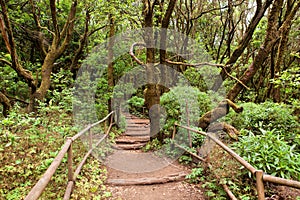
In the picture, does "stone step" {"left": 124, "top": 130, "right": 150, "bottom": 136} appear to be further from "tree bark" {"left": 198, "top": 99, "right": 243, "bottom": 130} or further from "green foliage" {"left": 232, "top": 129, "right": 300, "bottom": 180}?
"green foliage" {"left": 232, "top": 129, "right": 300, "bottom": 180}

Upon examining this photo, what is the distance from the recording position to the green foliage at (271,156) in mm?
3381

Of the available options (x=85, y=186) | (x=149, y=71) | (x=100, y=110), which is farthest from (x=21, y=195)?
(x=100, y=110)

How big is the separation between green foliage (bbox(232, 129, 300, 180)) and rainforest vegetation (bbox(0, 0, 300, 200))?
17mm

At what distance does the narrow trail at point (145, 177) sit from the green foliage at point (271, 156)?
115 cm

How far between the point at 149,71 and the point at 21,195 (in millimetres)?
4965

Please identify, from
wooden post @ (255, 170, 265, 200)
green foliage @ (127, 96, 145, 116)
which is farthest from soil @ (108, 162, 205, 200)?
green foliage @ (127, 96, 145, 116)

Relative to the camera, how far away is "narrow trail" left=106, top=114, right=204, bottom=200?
13.4 ft

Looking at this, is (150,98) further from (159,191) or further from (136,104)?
(136,104)

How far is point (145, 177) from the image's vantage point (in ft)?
16.3

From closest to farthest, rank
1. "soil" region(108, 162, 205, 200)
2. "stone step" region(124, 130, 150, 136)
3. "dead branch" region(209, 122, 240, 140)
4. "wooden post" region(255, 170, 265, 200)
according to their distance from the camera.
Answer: "wooden post" region(255, 170, 265, 200)
"soil" region(108, 162, 205, 200)
"dead branch" region(209, 122, 240, 140)
"stone step" region(124, 130, 150, 136)

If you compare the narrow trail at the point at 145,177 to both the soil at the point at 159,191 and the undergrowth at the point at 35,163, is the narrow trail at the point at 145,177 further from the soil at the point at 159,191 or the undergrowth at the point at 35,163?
the undergrowth at the point at 35,163

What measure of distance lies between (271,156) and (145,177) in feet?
8.70

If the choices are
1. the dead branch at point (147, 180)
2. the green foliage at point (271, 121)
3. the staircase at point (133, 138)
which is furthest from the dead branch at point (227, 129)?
the staircase at point (133, 138)

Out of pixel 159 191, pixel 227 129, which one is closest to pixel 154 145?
pixel 227 129
